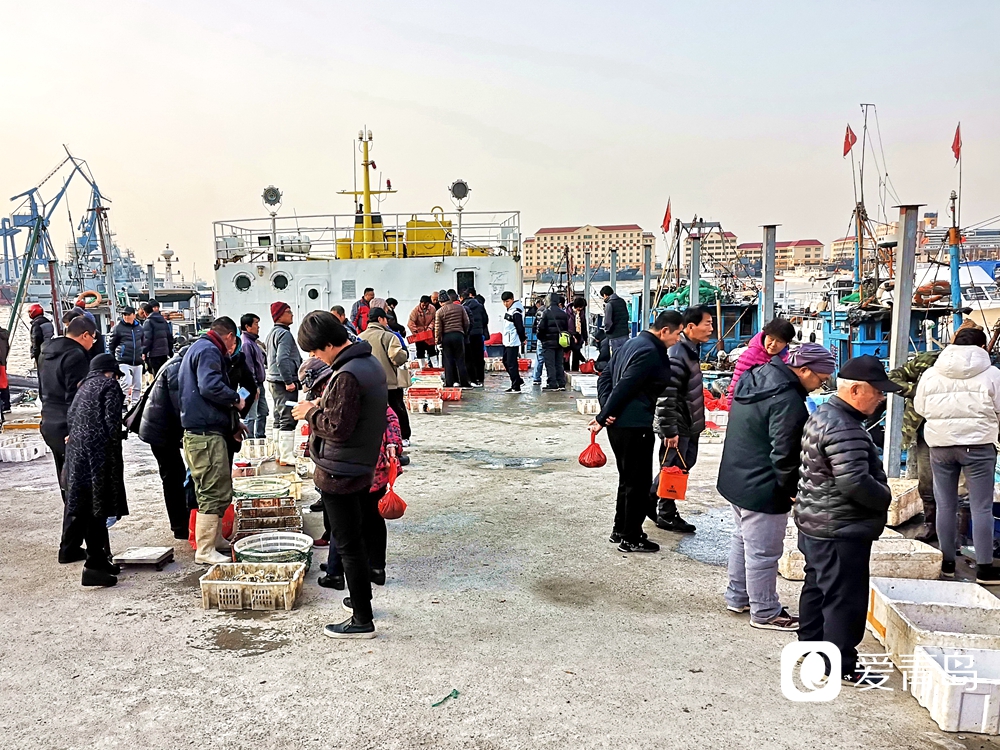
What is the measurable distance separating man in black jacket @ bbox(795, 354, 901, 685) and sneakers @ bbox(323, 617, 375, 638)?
2442mm

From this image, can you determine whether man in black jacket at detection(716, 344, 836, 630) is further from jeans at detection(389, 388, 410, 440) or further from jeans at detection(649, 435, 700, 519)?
jeans at detection(389, 388, 410, 440)

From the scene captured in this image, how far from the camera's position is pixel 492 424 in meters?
11.1

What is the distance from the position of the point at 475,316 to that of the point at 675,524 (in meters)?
8.94

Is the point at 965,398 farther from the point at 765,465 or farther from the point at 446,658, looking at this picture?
the point at 446,658

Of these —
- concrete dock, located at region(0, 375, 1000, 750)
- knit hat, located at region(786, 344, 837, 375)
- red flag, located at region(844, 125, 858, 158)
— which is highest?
red flag, located at region(844, 125, 858, 158)

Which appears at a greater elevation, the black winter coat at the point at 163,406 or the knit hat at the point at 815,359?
the knit hat at the point at 815,359

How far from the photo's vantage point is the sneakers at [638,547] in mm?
5801

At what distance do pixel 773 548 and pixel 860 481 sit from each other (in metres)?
1.05

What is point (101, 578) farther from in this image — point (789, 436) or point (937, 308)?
Result: point (937, 308)

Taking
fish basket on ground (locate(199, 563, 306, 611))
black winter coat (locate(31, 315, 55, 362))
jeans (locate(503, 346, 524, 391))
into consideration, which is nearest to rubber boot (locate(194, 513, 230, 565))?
fish basket on ground (locate(199, 563, 306, 611))

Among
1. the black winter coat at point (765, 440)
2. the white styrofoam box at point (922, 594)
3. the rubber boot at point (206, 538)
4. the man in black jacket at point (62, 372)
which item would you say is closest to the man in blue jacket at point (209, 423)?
the rubber boot at point (206, 538)

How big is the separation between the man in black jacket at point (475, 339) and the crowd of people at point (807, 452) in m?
8.58

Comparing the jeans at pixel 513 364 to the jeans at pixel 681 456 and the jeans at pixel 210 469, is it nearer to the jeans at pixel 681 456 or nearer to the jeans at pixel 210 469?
the jeans at pixel 681 456

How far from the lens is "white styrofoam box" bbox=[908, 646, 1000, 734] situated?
334 centimetres
